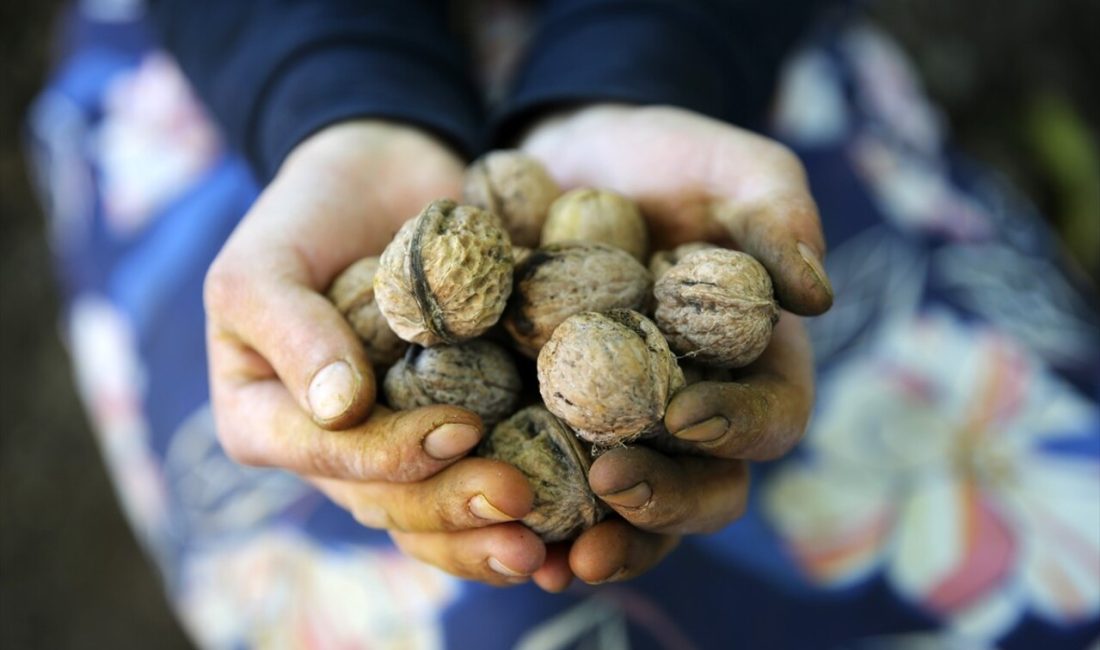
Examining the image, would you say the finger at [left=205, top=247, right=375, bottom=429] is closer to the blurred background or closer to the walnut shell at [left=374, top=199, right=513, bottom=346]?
the walnut shell at [left=374, top=199, right=513, bottom=346]

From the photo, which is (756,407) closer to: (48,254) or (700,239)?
(700,239)

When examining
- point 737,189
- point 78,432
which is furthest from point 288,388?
point 78,432

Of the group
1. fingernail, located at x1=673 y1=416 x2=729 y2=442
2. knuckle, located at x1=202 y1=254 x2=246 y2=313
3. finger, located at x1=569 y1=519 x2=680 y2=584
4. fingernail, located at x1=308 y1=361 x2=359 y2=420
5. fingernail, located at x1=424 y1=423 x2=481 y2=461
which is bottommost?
finger, located at x1=569 y1=519 x2=680 y2=584

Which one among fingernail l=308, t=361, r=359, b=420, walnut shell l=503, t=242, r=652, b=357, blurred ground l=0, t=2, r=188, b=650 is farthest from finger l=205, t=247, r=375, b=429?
blurred ground l=0, t=2, r=188, b=650

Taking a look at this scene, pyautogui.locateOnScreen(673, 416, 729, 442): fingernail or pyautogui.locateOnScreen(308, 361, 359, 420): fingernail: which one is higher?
pyautogui.locateOnScreen(308, 361, 359, 420): fingernail

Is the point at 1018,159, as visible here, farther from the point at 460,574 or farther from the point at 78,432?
the point at 78,432

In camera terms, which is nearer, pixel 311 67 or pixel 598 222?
pixel 598 222

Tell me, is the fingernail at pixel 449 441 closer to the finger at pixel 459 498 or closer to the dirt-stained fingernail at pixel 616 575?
the finger at pixel 459 498

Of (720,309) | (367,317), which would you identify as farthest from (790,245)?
(367,317)
